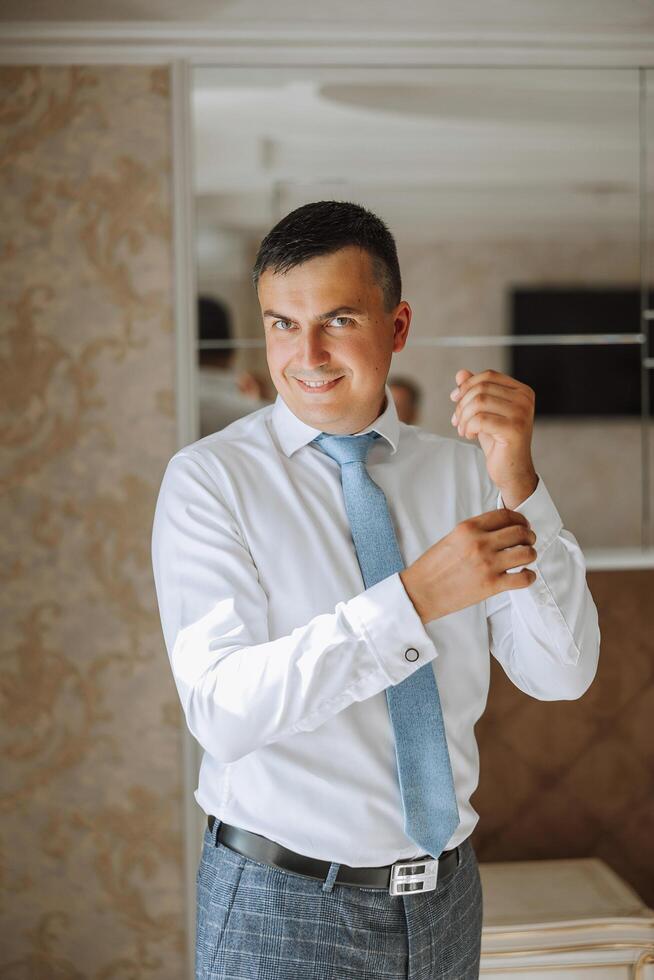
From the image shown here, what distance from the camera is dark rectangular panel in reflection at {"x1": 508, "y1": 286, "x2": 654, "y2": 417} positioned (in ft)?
8.42

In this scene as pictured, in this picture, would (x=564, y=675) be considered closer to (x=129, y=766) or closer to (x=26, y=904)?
(x=129, y=766)

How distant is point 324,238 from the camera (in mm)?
1280

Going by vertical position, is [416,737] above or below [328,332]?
below

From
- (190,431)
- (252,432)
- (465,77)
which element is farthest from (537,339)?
(252,432)

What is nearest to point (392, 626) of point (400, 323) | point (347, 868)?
point (347, 868)

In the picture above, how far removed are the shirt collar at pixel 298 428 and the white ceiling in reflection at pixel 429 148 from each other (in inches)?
45.4

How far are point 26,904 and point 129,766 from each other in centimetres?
45

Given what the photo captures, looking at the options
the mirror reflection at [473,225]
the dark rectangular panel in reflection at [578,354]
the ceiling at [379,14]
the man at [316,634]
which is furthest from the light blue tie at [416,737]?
the ceiling at [379,14]

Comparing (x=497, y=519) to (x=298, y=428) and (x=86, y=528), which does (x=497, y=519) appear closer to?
(x=298, y=428)

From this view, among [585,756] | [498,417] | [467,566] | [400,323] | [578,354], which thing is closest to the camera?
[467,566]

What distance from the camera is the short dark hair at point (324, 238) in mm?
1277

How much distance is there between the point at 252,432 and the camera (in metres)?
1.45

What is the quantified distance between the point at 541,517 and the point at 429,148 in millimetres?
1555

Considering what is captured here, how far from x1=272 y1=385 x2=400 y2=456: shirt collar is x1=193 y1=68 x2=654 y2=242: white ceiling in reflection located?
1.15 m
